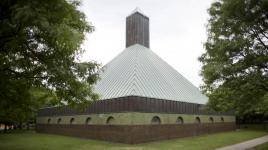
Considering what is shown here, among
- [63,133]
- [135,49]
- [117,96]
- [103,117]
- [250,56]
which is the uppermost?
[135,49]

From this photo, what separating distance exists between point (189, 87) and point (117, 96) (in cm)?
1555

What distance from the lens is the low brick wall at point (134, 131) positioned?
2641 centimetres

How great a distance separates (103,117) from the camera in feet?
99.6

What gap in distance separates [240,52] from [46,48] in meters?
11.1

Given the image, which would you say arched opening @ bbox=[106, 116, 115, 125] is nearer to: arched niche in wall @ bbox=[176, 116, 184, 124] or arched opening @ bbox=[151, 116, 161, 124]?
arched opening @ bbox=[151, 116, 161, 124]

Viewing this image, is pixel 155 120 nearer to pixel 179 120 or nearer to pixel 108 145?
pixel 179 120

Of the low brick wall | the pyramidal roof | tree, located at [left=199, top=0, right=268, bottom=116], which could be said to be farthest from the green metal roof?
tree, located at [left=199, top=0, right=268, bottom=116]

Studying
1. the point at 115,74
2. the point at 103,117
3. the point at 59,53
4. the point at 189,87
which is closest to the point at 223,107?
the point at 59,53

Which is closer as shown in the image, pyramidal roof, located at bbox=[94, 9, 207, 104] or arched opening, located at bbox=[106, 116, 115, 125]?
arched opening, located at bbox=[106, 116, 115, 125]

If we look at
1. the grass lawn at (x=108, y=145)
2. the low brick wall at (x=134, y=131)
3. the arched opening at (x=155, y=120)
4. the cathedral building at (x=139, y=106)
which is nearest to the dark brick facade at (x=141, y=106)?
the cathedral building at (x=139, y=106)

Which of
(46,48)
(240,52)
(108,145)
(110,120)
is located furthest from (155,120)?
(46,48)

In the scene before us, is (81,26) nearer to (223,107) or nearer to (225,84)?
(225,84)

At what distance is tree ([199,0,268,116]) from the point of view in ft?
48.8

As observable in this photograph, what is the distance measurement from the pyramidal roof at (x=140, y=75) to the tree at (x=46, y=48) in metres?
14.2
